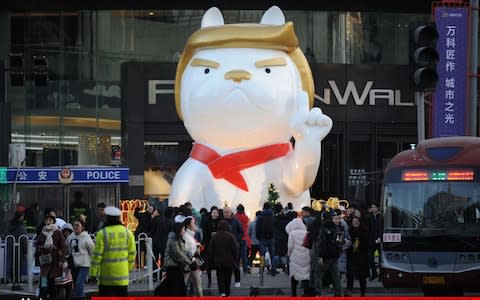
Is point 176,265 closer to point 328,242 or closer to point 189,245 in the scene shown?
point 189,245

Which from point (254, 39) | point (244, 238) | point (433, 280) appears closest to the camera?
point (433, 280)

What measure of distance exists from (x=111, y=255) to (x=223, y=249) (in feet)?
14.1

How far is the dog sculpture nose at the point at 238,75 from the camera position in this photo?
26.0 meters

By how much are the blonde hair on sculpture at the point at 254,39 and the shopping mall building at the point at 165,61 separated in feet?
44.9

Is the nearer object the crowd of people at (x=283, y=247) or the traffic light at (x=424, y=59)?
the traffic light at (x=424, y=59)

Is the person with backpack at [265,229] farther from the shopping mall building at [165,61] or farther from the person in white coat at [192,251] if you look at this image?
the shopping mall building at [165,61]

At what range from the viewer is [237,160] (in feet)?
88.5

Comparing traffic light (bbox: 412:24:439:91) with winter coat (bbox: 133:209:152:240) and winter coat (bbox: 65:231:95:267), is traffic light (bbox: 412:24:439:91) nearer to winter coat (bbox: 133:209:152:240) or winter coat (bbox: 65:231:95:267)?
winter coat (bbox: 65:231:95:267)

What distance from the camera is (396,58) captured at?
44375 millimetres

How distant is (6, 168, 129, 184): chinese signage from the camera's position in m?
26.0

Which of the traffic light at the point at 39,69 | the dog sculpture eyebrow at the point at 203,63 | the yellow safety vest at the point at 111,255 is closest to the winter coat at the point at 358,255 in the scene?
the yellow safety vest at the point at 111,255

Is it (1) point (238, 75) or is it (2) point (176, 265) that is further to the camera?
(1) point (238, 75)

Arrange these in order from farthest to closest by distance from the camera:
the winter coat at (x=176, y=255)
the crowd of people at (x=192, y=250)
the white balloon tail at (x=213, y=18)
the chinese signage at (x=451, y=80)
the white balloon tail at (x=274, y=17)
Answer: the white balloon tail at (x=213, y=18) < the white balloon tail at (x=274, y=17) < the chinese signage at (x=451, y=80) < the winter coat at (x=176, y=255) < the crowd of people at (x=192, y=250)

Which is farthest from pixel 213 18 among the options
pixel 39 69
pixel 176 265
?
pixel 176 265
